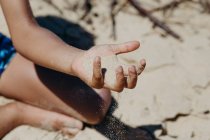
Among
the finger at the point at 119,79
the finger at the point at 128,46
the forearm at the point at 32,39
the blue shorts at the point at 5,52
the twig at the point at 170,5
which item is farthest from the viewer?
the twig at the point at 170,5

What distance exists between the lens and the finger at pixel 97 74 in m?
1.35

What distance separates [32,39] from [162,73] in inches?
35.8

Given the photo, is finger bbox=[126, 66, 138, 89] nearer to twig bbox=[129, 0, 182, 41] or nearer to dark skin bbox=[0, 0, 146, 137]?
dark skin bbox=[0, 0, 146, 137]

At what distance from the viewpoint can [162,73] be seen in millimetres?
2398

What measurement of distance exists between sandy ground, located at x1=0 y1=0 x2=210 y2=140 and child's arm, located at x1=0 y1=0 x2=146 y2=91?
1.62ft

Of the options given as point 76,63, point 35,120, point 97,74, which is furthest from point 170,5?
point 97,74

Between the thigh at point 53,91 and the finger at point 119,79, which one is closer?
the finger at point 119,79

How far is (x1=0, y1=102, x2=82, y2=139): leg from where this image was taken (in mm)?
2033

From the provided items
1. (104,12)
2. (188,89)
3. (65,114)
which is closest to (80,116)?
(65,114)

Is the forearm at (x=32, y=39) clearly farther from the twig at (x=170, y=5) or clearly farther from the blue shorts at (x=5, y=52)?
the twig at (x=170, y=5)

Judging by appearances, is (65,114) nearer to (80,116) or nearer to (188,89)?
(80,116)

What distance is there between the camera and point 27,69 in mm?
2102

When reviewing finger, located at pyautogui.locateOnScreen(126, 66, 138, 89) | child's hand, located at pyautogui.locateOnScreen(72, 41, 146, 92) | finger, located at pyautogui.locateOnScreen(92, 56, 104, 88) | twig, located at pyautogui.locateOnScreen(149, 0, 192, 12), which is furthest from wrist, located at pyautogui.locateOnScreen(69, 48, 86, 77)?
twig, located at pyautogui.locateOnScreen(149, 0, 192, 12)

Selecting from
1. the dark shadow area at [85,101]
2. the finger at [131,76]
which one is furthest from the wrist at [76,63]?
the dark shadow area at [85,101]
